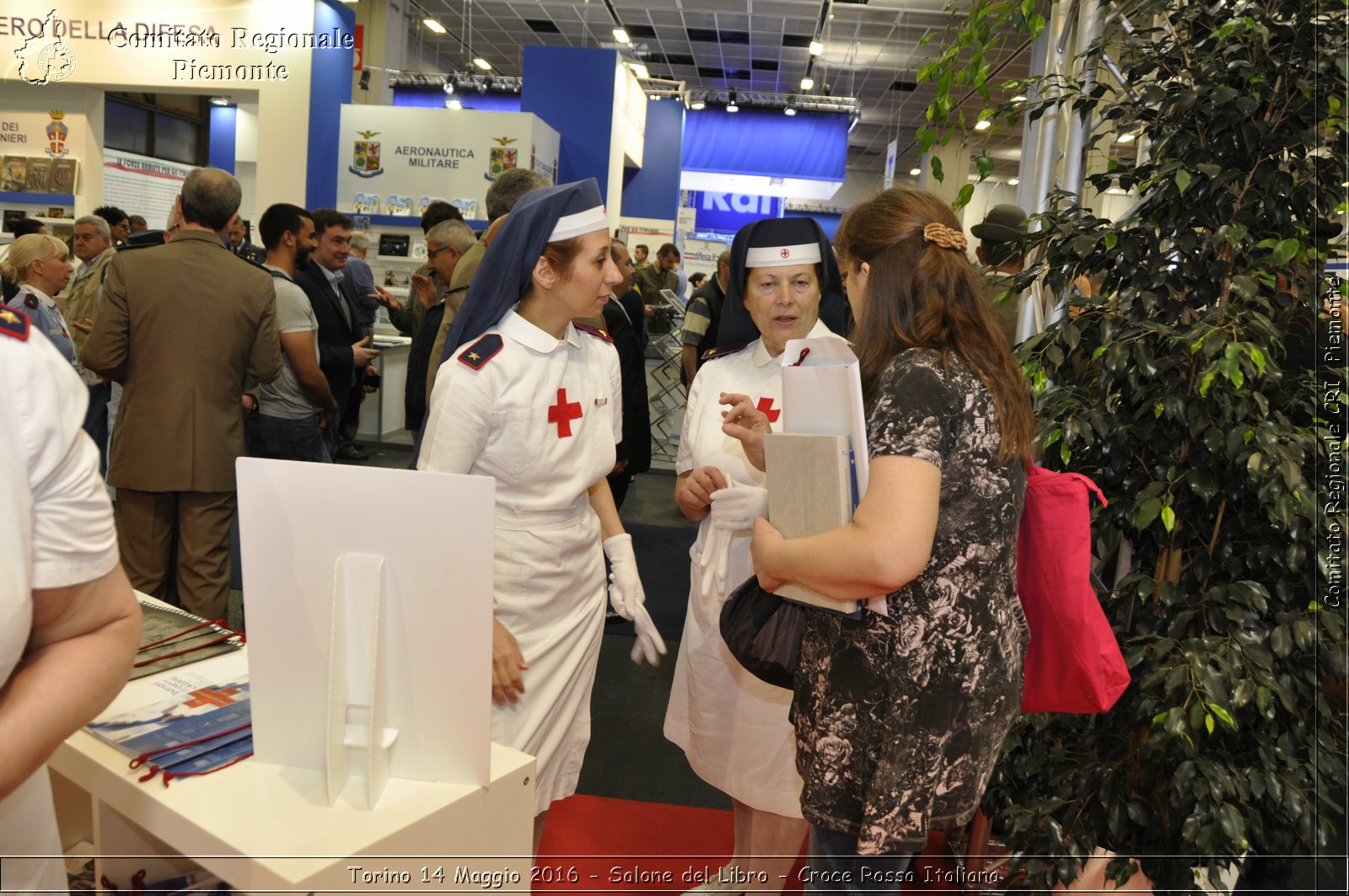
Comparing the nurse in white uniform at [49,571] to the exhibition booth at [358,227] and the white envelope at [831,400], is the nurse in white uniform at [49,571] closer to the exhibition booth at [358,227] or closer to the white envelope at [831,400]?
the exhibition booth at [358,227]

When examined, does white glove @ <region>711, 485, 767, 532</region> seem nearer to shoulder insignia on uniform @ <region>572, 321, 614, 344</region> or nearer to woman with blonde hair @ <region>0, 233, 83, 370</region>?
shoulder insignia on uniform @ <region>572, 321, 614, 344</region>

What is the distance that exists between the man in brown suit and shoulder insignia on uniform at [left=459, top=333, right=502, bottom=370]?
173 cm

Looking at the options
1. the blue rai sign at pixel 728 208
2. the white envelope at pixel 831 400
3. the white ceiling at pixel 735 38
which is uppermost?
the white ceiling at pixel 735 38

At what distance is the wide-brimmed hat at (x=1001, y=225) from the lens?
10.4 ft

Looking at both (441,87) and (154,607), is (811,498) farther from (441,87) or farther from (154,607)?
(441,87)

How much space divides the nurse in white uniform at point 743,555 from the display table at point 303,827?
37.3 inches

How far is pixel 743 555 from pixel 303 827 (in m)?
1.26

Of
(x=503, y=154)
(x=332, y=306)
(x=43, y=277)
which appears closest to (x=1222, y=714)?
(x=332, y=306)

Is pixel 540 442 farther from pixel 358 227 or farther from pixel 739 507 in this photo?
pixel 358 227

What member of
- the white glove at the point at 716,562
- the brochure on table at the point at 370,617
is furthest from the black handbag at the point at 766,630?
the white glove at the point at 716,562

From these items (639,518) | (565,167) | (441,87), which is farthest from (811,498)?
(441,87)

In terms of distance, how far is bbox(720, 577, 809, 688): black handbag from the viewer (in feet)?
5.32

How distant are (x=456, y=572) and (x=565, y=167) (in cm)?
1059

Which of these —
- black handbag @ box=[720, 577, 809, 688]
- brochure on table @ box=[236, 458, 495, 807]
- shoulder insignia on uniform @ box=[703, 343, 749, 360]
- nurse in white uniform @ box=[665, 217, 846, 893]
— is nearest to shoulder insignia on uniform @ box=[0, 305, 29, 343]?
brochure on table @ box=[236, 458, 495, 807]
